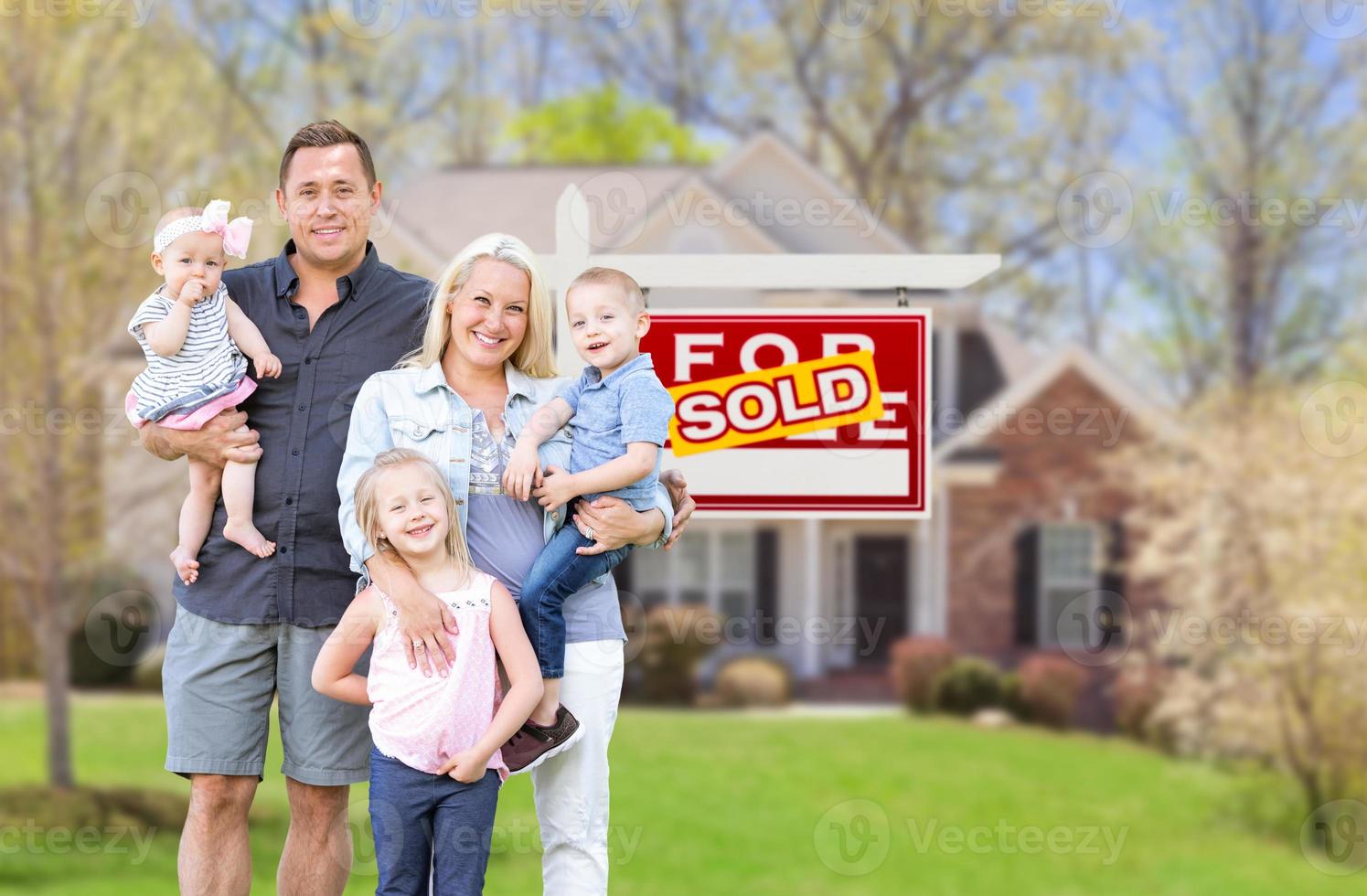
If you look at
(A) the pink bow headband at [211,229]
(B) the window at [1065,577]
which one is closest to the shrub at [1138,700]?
(B) the window at [1065,577]

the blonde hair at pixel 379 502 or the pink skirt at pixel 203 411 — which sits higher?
the pink skirt at pixel 203 411

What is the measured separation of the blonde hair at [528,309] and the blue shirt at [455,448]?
4 centimetres

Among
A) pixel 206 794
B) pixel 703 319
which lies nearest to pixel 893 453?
pixel 703 319

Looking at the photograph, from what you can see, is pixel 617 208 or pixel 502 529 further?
pixel 617 208

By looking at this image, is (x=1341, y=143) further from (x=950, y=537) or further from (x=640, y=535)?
(x=640, y=535)

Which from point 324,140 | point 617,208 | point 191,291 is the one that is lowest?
point 191,291

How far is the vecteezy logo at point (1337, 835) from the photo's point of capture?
1180cm

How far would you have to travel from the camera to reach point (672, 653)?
1505cm

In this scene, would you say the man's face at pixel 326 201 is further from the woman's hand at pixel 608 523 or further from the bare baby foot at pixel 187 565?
the woman's hand at pixel 608 523

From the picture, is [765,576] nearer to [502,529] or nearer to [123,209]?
[123,209]

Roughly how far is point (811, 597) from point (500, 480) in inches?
525

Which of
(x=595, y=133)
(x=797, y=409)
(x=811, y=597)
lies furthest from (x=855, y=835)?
(x=595, y=133)

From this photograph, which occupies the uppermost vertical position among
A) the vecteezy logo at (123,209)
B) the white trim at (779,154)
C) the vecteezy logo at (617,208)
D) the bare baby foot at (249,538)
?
the white trim at (779,154)

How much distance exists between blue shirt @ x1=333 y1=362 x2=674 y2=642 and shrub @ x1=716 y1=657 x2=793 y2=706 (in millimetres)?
11888
